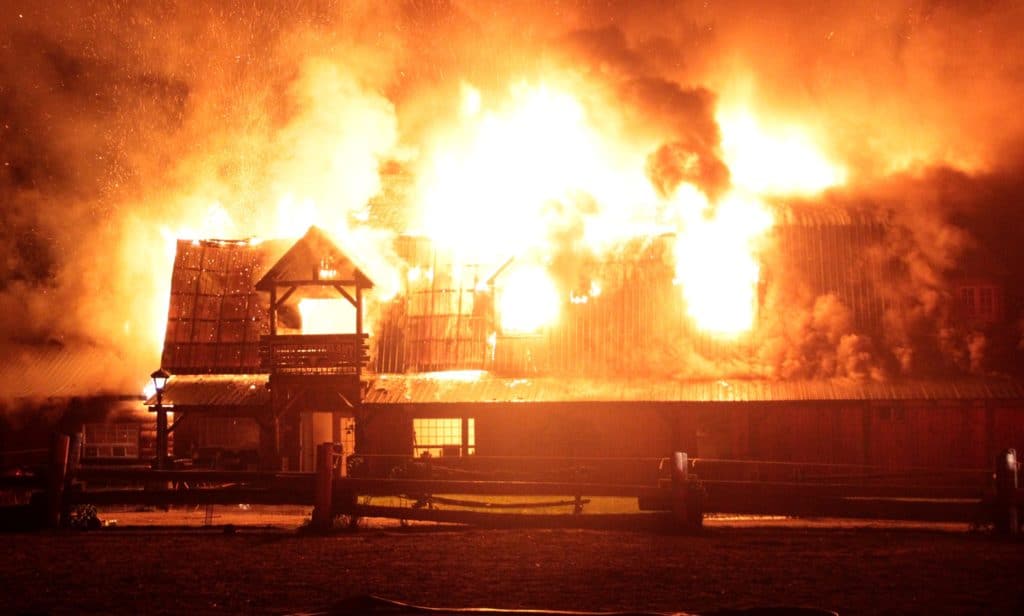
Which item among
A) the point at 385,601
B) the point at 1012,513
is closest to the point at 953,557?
the point at 1012,513

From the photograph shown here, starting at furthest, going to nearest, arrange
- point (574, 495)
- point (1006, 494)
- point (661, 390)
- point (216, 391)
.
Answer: point (216, 391) → point (661, 390) → point (574, 495) → point (1006, 494)

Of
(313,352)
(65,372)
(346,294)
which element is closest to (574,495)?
(346,294)

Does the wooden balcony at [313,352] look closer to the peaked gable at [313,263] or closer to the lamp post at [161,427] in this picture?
the peaked gable at [313,263]

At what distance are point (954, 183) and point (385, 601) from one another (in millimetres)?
25154

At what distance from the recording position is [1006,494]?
56.3ft

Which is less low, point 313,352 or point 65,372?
point 313,352

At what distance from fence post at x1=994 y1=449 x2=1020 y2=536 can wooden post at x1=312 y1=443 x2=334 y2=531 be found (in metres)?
12.6

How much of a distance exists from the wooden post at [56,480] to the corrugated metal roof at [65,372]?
14.3 meters

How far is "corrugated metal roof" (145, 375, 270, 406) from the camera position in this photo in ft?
101

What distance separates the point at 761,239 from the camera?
30219 mm

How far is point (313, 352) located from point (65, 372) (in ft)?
38.2

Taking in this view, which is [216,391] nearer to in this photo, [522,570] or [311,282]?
[311,282]

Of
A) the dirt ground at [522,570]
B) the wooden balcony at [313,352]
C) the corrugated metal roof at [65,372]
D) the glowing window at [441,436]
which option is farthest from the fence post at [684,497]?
the corrugated metal roof at [65,372]

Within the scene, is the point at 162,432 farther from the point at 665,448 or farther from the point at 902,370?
the point at 902,370
